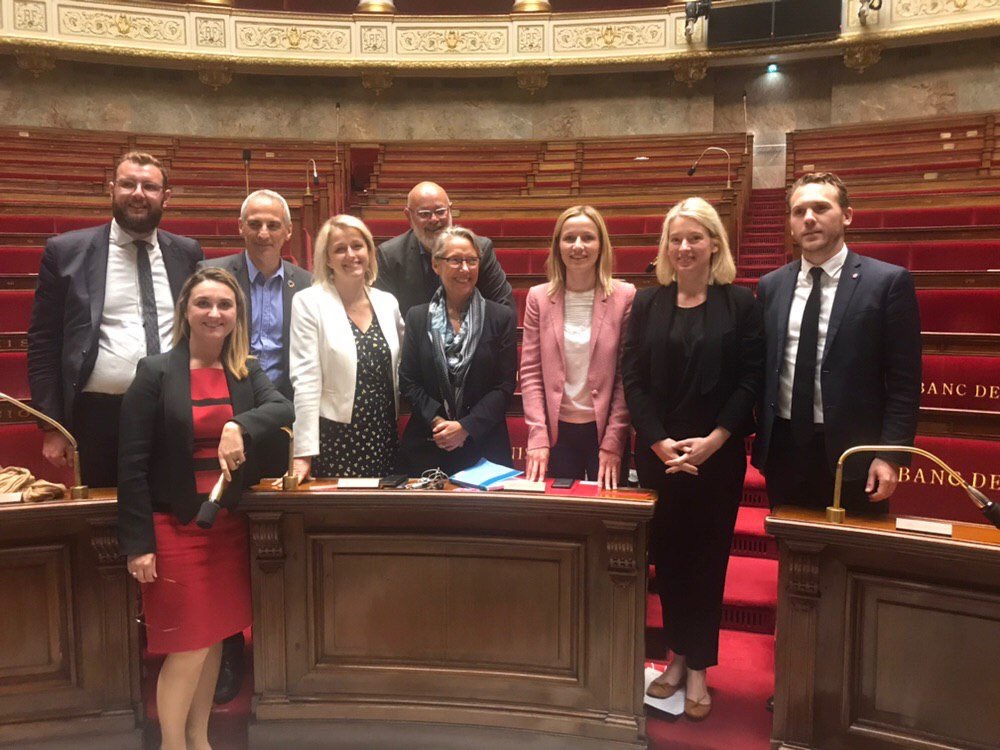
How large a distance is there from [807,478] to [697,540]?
18 cm

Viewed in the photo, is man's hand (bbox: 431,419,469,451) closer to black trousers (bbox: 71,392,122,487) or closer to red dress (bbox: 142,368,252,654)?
red dress (bbox: 142,368,252,654)

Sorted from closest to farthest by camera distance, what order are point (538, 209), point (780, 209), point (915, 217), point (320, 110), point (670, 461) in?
1. point (670, 461)
2. point (915, 217)
3. point (538, 209)
4. point (780, 209)
5. point (320, 110)

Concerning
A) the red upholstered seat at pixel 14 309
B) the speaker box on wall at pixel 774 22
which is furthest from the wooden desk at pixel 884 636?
the speaker box on wall at pixel 774 22

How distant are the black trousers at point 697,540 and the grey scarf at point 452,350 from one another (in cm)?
32

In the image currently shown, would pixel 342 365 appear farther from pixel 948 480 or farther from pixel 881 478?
pixel 948 480

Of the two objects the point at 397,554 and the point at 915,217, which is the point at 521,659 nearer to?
the point at 397,554

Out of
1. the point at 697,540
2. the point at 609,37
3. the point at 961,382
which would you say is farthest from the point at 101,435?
the point at 609,37

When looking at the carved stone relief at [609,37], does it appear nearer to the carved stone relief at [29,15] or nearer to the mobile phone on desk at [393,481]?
the carved stone relief at [29,15]

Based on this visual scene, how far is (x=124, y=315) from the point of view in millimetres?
1185

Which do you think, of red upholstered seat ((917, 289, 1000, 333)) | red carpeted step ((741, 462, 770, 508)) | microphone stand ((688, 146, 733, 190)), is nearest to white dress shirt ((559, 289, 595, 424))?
red carpeted step ((741, 462, 770, 508))

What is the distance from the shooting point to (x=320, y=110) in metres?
5.48

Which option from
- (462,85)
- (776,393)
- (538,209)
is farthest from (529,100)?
(776,393)

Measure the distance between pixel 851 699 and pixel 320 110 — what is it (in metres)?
5.41

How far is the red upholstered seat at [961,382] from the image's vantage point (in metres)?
1.62
